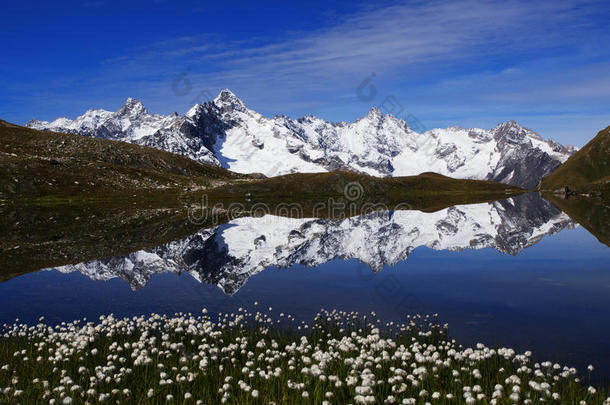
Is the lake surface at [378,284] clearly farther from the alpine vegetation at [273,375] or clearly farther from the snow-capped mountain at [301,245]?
the alpine vegetation at [273,375]

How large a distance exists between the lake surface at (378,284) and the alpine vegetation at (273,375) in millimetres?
5832

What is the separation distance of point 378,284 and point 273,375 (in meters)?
21.7

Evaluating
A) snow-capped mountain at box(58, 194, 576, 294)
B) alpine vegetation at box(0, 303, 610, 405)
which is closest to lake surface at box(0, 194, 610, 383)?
snow-capped mountain at box(58, 194, 576, 294)

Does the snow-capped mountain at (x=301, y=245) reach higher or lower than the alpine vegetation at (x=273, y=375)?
higher

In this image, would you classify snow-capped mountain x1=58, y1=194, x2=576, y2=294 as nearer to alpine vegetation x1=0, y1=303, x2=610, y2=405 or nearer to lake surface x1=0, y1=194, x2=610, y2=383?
lake surface x1=0, y1=194, x2=610, y2=383

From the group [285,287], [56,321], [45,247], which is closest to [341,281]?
[285,287]

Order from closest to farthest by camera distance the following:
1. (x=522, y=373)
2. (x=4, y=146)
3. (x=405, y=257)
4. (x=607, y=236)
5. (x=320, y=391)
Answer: (x=320, y=391) < (x=522, y=373) < (x=405, y=257) < (x=607, y=236) < (x=4, y=146)

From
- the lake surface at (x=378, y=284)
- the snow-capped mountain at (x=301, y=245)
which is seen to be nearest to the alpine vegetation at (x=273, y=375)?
the lake surface at (x=378, y=284)

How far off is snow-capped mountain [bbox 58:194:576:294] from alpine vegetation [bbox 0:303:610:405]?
1528 cm

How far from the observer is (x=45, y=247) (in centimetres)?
5384

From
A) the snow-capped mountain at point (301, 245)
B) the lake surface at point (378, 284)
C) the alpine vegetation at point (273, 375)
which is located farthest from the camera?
the snow-capped mountain at point (301, 245)

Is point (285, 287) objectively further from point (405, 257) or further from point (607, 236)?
point (607, 236)

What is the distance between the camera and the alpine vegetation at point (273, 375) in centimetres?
1395

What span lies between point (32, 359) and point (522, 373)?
19.0 meters
